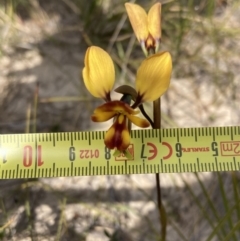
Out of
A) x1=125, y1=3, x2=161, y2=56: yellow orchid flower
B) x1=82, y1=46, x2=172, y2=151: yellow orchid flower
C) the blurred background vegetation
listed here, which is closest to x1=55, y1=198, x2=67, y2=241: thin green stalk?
the blurred background vegetation

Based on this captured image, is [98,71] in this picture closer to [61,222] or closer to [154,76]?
[154,76]

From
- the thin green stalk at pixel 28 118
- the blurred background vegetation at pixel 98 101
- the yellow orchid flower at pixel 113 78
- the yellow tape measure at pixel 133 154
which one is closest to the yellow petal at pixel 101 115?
the yellow orchid flower at pixel 113 78

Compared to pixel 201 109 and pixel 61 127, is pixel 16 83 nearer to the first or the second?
pixel 61 127

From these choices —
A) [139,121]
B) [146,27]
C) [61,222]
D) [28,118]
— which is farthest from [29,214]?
[146,27]

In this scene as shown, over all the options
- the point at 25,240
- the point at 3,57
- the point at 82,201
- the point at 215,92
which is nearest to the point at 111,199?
the point at 82,201

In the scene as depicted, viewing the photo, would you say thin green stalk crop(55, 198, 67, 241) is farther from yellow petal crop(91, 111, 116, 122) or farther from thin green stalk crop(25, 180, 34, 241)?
yellow petal crop(91, 111, 116, 122)

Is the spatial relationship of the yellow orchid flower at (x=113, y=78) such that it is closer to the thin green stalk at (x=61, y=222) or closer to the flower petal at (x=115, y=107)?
the flower petal at (x=115, y=107)
